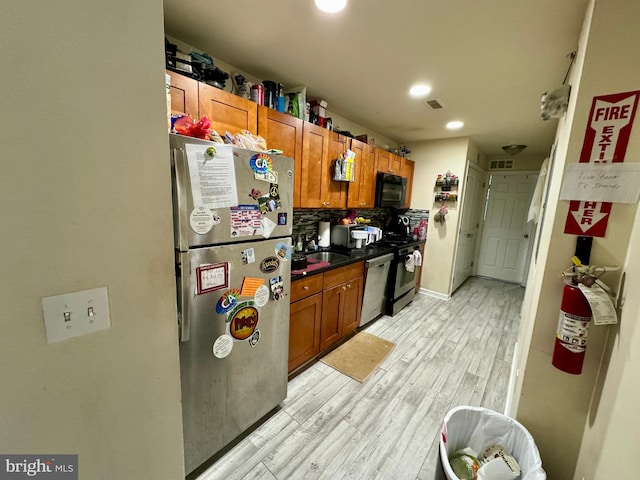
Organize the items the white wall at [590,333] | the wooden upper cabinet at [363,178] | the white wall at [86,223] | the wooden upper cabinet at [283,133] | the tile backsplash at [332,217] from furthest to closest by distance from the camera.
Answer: the wooden upper cabinet at [363,178] < the tile backsplash at [332,217] < the wooden upper cabinet at [283,133] < the white wall at [590,333] < the white wall at [86,223]

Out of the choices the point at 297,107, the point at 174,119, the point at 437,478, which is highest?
the point at 297,107

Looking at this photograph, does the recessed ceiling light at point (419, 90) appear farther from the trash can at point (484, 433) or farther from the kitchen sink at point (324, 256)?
the trash can at point (484, 433)

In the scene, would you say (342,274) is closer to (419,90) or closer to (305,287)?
(305,287)

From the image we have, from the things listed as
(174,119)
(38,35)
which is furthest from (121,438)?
(174,119)

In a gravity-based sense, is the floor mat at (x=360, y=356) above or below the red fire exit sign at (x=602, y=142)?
below

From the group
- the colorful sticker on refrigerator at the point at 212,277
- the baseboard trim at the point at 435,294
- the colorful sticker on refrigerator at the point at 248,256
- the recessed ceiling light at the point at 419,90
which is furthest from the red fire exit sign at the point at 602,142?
the baseboard trim at the point at 435,294

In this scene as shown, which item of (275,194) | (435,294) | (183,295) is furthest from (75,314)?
(435,294)

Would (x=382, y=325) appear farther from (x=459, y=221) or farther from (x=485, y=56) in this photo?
(x=485, y=56)

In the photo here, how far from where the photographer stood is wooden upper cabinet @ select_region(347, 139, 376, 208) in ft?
9.10

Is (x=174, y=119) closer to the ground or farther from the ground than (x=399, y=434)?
farther from the ground

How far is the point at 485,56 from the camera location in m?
1.61

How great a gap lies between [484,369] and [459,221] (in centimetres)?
212

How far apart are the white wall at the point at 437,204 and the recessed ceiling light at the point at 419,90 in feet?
5.50

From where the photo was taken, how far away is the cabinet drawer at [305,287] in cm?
185
